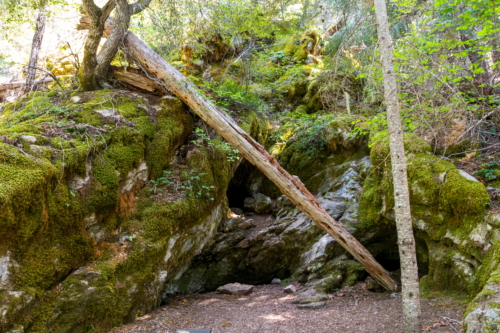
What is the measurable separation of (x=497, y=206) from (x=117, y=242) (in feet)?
21.1

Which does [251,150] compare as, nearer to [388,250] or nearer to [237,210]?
[388,250]

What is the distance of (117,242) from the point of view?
18.0ft

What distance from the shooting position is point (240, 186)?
12.2 m

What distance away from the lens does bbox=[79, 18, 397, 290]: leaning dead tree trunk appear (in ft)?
21.4

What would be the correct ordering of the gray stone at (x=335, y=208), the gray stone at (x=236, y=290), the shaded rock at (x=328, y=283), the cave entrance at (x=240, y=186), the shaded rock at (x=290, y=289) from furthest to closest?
the cave entrance at (x=240, y=186) < the gray stone at (x=335, y=208) < the gray stone at (x=236, y=290) < the shaded rock at (x=290, y=289) < the shaded rock at (x=328, y=283)

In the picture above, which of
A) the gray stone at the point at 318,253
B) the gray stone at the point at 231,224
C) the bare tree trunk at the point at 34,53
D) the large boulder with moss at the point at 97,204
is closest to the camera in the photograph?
the large boulder with moss at the point at 97,204

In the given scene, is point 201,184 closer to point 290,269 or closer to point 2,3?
point 290,269

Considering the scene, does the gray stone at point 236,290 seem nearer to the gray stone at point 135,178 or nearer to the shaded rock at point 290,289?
the shaded rock at point 290,289

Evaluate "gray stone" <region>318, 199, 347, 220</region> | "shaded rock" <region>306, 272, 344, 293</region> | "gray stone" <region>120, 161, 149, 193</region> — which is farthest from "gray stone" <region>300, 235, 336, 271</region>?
"gray stone" <region>120, 161, 149, 193</region>

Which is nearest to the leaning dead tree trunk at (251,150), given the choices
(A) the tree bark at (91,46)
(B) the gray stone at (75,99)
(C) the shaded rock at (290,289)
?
(A) the tree bark at (91,46)

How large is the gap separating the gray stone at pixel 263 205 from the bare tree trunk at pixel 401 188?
6883 millimetres

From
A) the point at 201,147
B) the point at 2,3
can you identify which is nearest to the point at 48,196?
the point at 201,147

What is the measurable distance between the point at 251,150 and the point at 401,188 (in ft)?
10.9

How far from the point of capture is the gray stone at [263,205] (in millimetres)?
10961
